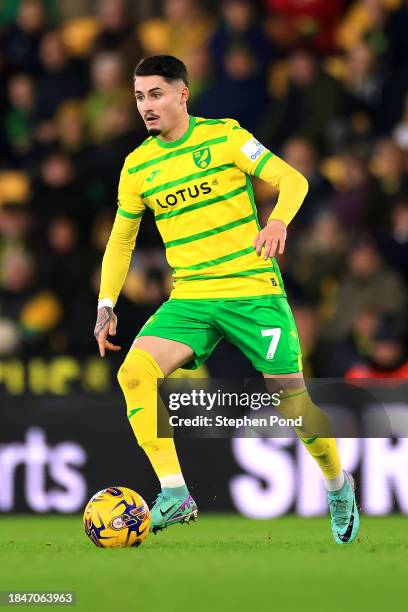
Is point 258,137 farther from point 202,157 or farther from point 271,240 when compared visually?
point 271,240

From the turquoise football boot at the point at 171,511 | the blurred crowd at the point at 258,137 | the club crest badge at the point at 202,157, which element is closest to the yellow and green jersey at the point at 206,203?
the club crest badge at the point at 202,157

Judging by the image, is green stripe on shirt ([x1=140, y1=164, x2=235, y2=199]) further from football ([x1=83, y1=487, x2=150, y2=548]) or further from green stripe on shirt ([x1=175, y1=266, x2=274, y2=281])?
football ([x1=83, y1=487, x2=150, y2=548])

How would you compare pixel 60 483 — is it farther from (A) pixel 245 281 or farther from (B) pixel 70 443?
(A) pixel 245 281

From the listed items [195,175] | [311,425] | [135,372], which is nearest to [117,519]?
[135,372]

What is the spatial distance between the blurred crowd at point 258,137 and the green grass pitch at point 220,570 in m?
2.82

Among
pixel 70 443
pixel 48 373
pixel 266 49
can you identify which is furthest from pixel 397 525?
pixel 266 49

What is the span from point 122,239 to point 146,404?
915mm

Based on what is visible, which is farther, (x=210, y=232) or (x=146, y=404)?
(x=210, y=232)

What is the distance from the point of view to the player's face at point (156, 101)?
719 centimetres

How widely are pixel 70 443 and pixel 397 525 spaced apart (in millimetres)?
2336

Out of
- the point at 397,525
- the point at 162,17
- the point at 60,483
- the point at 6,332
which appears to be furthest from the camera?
the point at 162,17

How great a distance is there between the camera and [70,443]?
9945 mm

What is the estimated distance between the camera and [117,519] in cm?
702

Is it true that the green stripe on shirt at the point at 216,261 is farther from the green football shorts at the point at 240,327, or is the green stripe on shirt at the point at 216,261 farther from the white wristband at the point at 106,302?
the white wristband at the point at 106,302
